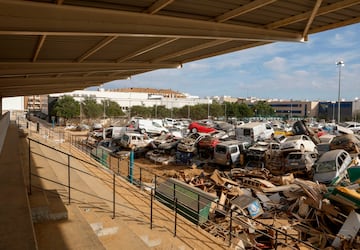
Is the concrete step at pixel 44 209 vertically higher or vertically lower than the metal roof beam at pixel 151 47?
lower

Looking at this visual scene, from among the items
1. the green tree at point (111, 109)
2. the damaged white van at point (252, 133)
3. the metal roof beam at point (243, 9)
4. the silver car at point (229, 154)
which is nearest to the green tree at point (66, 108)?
the green tree at point (111, 109)

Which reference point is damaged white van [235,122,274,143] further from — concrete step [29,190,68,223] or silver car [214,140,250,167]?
concrete step [29,190,68,223]

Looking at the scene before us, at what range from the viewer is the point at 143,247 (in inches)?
272

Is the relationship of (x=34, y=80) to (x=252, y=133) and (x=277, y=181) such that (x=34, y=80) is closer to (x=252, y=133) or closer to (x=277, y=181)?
(x=277, y=181)

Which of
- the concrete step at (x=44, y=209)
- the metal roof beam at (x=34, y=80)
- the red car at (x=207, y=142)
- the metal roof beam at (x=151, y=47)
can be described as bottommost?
the red car at (x=207, y=142)

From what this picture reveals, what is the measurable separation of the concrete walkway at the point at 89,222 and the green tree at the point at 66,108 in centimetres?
4800

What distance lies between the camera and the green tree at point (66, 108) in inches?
2279

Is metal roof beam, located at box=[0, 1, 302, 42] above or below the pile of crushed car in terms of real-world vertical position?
above

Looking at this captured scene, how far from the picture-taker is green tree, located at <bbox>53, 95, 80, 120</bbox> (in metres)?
57.9

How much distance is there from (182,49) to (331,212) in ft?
23.9

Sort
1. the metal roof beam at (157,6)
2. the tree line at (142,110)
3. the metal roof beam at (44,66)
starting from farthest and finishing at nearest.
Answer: the tree line at (142,110) < the metal roof beam at (44,66) < the metal roof beam at (157,6)

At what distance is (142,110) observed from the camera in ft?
224

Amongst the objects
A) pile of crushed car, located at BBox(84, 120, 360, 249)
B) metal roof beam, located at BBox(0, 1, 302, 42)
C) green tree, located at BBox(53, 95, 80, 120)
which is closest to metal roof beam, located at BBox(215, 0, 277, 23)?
metal roof beam, located at BBox(0, 1, 302, 42)

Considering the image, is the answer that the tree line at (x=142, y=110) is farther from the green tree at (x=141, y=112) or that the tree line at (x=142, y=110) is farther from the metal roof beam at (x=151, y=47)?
the metal roof beam at (x=151, y=47)
